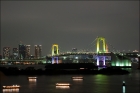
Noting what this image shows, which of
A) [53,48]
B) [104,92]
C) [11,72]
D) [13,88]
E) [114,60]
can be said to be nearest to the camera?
[104,92]

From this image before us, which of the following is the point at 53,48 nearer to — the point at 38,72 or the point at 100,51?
the point at 100,51

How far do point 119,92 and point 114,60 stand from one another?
3670cm

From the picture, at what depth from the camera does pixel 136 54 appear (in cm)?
5538

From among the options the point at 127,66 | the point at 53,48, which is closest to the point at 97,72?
the point at 127,66

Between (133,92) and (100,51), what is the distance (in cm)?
3726

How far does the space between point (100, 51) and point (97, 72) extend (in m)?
14.1

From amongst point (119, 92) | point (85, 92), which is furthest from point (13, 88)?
point (119, 92)

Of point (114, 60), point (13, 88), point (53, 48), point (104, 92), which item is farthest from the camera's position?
point (53, 48)

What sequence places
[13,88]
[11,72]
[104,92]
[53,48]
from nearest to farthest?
[104,92], [13,88], [11,72], [53,48]

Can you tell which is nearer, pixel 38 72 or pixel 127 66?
pixel 38 72

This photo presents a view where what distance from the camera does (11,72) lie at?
128ft

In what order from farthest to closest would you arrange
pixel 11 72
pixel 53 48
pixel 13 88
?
1. pixel 53 48
2. pixel 11 72
3. pixel 13 88

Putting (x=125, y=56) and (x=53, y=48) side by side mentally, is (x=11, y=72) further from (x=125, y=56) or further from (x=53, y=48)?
(x=53, y=48)

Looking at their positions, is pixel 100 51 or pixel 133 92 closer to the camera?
pixel 133 92
